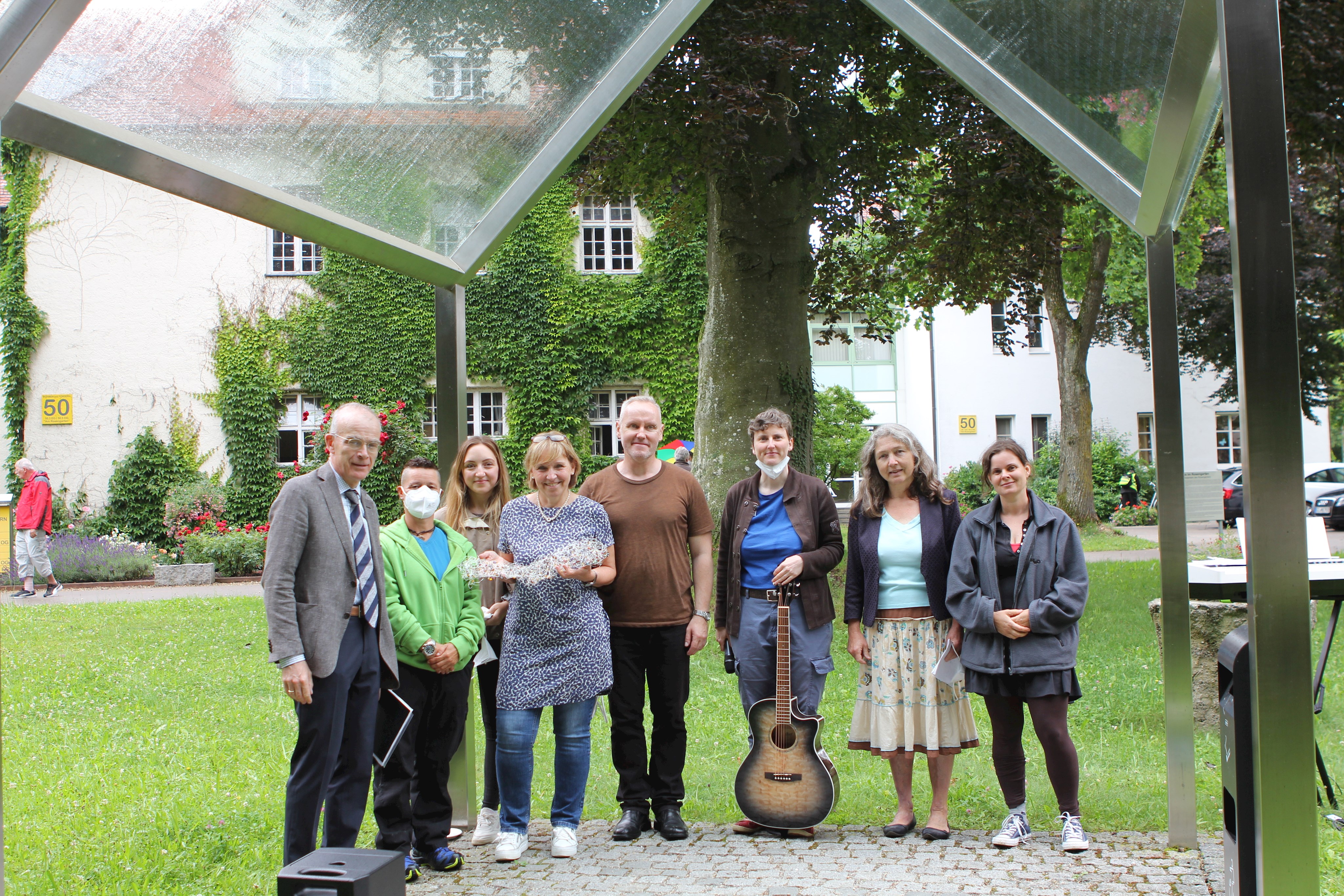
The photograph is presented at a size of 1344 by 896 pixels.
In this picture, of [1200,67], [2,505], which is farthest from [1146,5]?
[2,505]

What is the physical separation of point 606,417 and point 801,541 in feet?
64.5

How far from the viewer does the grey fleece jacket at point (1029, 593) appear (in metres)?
→ 4.59

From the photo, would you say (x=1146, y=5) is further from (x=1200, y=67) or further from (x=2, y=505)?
(x=2, y=505)

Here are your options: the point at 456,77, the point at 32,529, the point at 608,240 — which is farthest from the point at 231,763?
the point at 608,240

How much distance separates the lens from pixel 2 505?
17.8 metres

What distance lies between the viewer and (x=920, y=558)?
4.93m

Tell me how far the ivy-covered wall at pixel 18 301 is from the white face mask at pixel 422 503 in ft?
72.5

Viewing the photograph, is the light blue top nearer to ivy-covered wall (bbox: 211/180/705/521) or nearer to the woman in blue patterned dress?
the woman in blue patterned dress

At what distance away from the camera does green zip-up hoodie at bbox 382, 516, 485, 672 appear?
447 centimetres

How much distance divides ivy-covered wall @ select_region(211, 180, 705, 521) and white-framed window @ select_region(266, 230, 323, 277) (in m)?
0.43

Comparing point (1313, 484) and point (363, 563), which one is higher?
point (1313, 484)

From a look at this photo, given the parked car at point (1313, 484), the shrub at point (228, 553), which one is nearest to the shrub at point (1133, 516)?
the parked car at point (1313, 484)

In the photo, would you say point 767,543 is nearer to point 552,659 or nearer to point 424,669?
point 552,659

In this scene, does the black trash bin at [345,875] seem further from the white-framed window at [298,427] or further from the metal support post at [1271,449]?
the white-framed window at [298,427]
